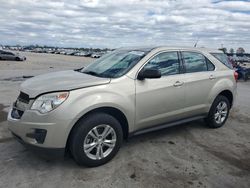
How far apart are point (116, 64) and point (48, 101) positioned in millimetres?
1454

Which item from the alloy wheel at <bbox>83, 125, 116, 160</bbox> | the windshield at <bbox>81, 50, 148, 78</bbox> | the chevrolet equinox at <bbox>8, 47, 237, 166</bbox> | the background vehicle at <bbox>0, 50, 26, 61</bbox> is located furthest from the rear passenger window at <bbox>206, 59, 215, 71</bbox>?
the background vehicle at <bbox>0, 50, 26, 61</bbox>

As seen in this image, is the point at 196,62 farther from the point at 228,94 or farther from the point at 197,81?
the point at 228,94

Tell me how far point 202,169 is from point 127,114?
1327 millimetres

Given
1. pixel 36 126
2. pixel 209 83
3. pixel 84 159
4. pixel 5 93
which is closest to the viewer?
pixel 36 126

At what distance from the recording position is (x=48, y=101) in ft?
11.2


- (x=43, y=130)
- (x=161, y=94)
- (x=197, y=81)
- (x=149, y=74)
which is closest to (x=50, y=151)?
(x=43, y=130)

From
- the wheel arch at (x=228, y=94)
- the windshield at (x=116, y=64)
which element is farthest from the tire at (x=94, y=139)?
the wheel arch at (x=228, y=94)

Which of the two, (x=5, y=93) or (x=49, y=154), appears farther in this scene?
(x=5, y=93)

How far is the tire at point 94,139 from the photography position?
3520mm

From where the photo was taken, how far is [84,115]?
3.59 metres

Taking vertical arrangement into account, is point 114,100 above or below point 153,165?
above

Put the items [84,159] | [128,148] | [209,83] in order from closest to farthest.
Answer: [84,159], [128,148], [209,83]

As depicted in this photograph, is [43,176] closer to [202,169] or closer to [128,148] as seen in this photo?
[128,148]

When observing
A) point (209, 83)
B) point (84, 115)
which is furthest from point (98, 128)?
point (209, 83)
